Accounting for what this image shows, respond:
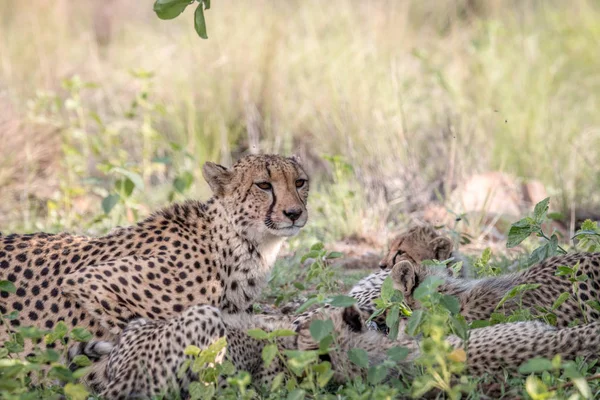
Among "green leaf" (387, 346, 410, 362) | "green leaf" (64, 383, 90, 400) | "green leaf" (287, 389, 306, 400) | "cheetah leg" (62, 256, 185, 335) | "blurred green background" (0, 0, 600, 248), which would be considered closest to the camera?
"green leaf" (287, 389, 306, 400)

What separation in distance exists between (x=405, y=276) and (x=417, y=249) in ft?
2.55

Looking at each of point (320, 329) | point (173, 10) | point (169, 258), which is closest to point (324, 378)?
point (320, 329)

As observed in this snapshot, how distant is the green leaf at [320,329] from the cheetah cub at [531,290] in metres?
0.94

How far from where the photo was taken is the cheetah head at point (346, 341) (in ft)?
12.0

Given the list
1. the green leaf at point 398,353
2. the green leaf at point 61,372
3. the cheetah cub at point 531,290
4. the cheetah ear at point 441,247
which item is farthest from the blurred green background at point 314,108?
the green leaf at point 398,353

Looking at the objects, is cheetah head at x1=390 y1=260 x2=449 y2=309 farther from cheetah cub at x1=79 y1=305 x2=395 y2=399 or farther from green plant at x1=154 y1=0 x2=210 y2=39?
green plant at x1=154 y1=0 x2=210 y2=39

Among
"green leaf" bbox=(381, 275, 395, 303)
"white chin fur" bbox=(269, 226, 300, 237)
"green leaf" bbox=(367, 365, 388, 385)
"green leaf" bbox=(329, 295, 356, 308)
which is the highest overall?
"white chin fur" bbox=(269, 226, 300, 237)

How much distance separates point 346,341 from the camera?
377 centimetres

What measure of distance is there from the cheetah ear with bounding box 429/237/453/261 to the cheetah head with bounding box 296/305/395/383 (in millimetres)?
1358

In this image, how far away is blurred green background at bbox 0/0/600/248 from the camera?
7.51 m

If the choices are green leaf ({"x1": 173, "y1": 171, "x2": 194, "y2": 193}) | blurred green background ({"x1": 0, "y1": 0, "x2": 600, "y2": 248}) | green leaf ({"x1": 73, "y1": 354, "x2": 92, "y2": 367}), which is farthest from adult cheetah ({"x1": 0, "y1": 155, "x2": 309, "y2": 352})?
green leaf ({"x1": 173, "y1": 171, "x2": 194, "y2": 193})

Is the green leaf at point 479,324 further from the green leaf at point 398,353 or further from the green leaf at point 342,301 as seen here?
the green leaf at point 342,301

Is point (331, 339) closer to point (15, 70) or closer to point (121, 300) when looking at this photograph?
point (121, 300)

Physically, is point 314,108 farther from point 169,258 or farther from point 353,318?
point 353,318
